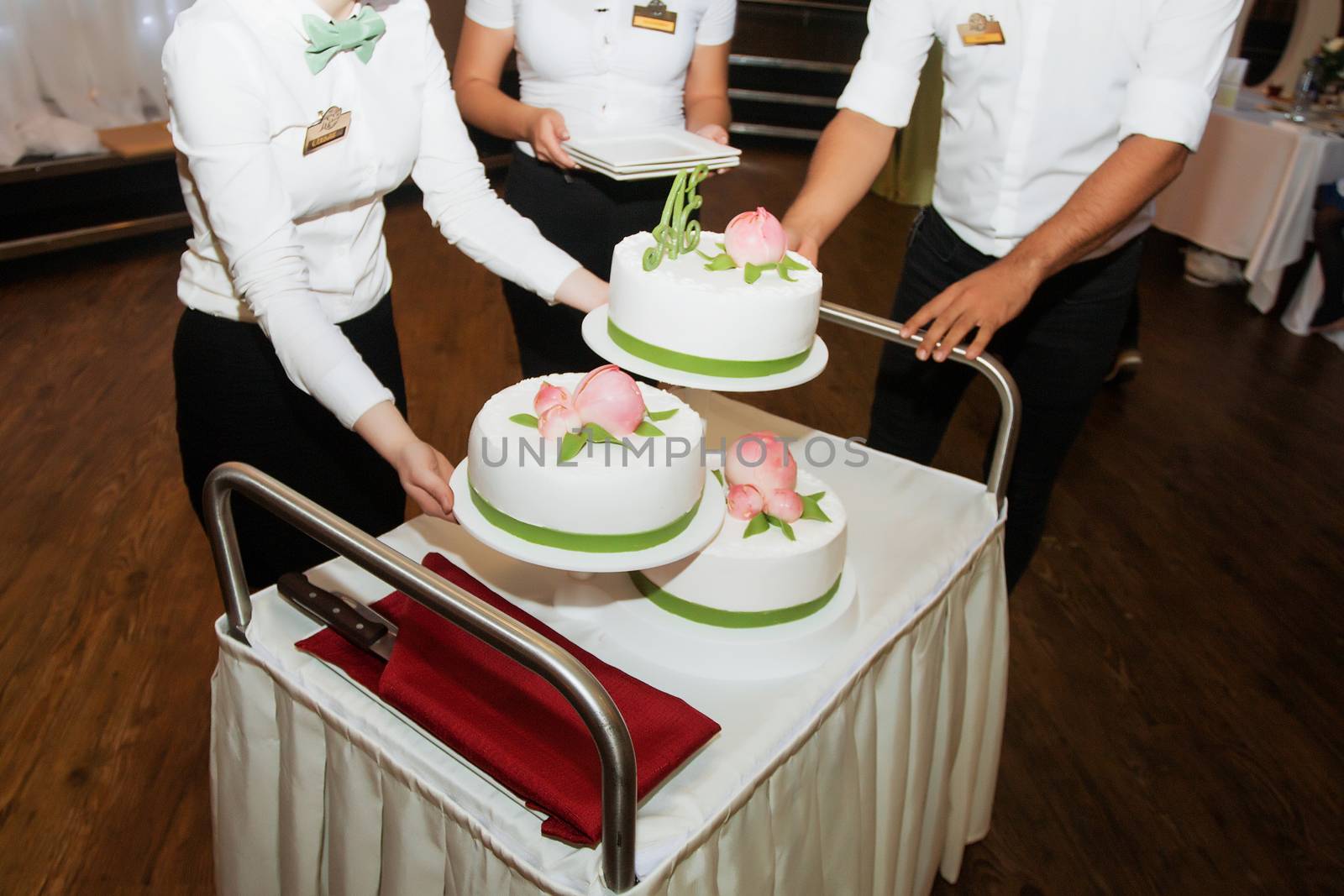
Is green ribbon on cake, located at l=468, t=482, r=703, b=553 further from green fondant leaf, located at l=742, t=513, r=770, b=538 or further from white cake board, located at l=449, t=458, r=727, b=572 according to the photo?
green fondant leaf, located at l=742, t=513, r=770, b=538

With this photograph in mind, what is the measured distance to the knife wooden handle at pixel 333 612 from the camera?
1029mm

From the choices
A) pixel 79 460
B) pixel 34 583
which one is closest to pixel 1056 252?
pixel 34 583

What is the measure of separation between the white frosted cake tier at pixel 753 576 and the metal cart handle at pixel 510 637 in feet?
0.81

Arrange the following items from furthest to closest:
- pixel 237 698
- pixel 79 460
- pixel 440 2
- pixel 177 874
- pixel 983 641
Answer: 1. pixel 440 2
2. pixel 79 460
3. pixel 177 874
4. pixel 983 641
5. pixel 237 698

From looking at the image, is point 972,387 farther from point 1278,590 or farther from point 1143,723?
point 1143,723

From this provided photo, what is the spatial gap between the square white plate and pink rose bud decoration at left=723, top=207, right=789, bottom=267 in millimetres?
472

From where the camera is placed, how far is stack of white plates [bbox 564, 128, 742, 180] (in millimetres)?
1581

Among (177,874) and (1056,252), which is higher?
(1056,252)

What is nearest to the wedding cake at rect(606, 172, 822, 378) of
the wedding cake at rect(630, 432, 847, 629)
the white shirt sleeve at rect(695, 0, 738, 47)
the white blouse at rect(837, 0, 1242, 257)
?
the wedding cake at rect(630, 432, 847, 629)

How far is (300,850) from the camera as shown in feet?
3.68

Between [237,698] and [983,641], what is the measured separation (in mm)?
939

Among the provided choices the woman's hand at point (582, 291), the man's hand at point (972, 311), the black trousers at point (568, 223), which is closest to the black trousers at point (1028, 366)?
the man's hand at point (972, 311)

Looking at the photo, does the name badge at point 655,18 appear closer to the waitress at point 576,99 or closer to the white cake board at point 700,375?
the waitress at point 576,99

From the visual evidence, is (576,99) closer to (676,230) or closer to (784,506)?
(676,230)
